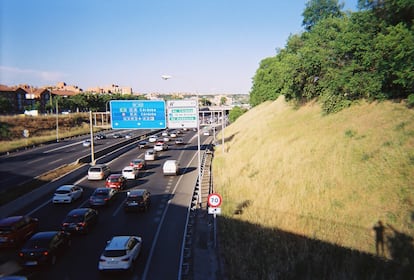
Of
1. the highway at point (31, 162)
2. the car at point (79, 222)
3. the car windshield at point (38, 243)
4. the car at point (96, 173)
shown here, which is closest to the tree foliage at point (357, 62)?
the car at point (79, 222)

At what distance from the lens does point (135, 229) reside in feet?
59.5

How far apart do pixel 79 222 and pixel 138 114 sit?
53.3 ft

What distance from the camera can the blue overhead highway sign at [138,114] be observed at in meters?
31.6

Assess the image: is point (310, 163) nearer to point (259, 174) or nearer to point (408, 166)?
point (259, 174)

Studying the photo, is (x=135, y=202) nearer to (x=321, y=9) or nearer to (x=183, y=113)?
(x=183, y=113)

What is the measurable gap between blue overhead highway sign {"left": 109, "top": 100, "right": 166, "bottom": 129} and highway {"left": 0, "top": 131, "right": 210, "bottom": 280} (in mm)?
5450

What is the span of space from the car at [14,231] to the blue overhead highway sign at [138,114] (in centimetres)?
1584

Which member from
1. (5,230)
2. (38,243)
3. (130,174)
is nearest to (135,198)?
(5,230)

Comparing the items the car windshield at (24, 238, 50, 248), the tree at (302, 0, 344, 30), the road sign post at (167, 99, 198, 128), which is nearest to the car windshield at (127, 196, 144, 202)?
the car windshield at (24, 238, 50, 248)

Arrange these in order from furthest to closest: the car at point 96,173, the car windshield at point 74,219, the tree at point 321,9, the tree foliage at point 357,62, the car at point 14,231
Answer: the tree at point 321,9 → the car at point 96,173 → the tree foliage at point 357,62 → the car windshield at point 74,219 → the car at point 14,231

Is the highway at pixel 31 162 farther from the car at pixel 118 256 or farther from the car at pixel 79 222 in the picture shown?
the car at pixel 118 256

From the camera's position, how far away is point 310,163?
966 inches

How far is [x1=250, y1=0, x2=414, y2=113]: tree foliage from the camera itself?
23734 millimetres

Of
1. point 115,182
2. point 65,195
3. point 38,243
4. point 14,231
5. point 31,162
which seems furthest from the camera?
point 31,162
